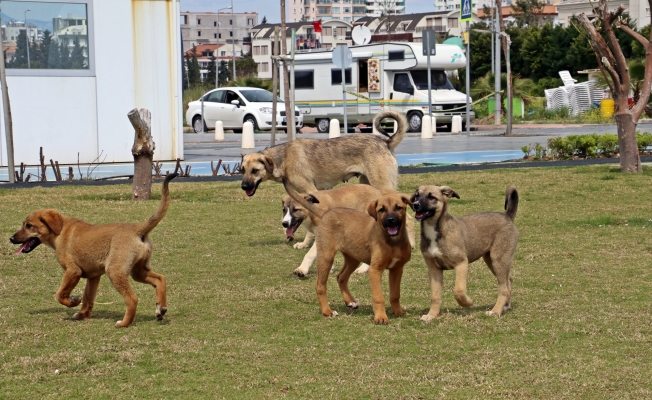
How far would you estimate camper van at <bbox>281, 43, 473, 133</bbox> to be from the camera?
1500 inches

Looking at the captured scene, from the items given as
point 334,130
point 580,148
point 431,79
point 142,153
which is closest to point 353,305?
point 142,153

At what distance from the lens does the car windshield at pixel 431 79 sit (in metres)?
38.7

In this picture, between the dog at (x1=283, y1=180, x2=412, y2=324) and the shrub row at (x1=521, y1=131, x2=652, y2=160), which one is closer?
the dog at (x1=283, y1=180, x2=412, y2=324)

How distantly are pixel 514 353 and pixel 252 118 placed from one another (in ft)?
110

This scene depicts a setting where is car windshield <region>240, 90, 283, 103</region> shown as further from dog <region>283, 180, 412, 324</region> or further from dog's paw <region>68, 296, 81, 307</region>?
dog's paw <region>68, 296, 81, 307</region>

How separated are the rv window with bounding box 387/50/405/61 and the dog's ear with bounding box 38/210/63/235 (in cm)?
3149

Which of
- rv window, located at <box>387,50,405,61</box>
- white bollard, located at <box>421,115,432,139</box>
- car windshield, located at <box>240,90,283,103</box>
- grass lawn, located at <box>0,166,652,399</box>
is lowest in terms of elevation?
grass lawn, located at <box>0,166,652,399</box>

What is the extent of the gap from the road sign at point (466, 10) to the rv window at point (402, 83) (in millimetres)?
3453

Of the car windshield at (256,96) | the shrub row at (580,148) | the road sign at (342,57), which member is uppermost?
the road sign at (342,57)

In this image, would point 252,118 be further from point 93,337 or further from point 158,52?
point 93,337

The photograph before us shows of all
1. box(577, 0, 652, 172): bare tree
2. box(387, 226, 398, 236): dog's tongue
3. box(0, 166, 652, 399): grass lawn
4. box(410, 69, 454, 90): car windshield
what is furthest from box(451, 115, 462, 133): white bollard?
box(387, 226, 398, 236): dog's tongue

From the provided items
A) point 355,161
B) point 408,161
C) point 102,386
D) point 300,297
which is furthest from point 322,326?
point 408,161

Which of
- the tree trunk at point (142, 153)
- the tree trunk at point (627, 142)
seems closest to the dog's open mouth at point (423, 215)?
the tree trunk at point (142, 153)

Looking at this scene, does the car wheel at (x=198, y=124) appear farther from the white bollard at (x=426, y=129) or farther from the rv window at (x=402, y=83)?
the white bollard at (x=426, y=129)
